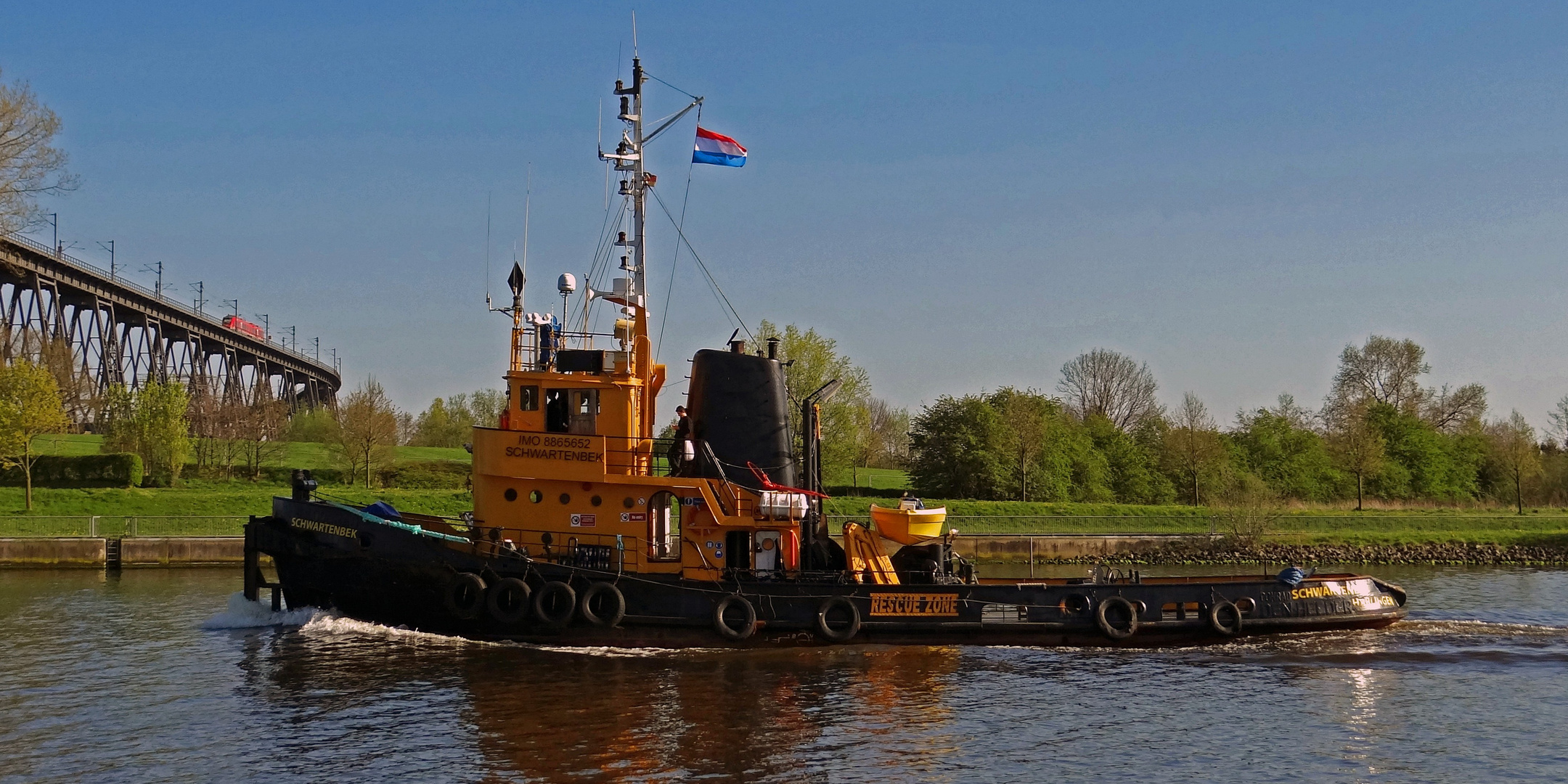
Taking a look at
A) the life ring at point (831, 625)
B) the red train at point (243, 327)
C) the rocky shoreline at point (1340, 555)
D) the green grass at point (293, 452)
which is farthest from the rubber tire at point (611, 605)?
the red train at point (243, 327)

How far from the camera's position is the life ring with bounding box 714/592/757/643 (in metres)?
15.8

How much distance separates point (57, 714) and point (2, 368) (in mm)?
25255

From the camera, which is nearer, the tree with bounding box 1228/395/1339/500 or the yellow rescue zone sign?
the yellow rescue zone sign

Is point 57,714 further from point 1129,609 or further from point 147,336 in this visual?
point 147,336

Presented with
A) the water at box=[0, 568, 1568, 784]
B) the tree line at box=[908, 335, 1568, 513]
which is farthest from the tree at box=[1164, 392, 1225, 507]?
the water at box=[0, 568, 1568, 784]

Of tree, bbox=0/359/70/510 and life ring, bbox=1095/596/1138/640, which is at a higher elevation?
tree, bbox=0/359/70/510

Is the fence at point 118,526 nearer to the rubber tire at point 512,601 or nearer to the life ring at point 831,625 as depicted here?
the rubber tire at point 512,601

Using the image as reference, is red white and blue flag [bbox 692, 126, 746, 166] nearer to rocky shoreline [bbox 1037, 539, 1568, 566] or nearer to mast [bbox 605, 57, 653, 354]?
mast [bbox 605, 57, 653, 354]

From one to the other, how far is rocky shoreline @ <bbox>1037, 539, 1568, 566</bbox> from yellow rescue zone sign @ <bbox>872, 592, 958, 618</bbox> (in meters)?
15.8

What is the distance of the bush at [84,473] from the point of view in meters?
35.5

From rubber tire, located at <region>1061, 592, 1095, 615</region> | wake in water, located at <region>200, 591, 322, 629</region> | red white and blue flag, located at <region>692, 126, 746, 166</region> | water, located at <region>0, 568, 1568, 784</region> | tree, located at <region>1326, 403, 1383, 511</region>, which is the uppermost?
red white and blue flag, located at <region>692, 126, 746, 166</region>

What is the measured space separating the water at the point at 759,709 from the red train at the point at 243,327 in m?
58.7

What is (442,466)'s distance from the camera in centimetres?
4669

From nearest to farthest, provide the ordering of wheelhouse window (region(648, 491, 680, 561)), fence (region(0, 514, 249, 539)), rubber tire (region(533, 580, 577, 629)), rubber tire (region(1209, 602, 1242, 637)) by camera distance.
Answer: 1. rubber tire (region(533, 580, 577, 629))
2. wheelhouse window (region(648, 491, 680, 561))
3. rubber tire (region(1209, 602, 1242, 637))
4. fence (region(0, 514, 249, 539))
